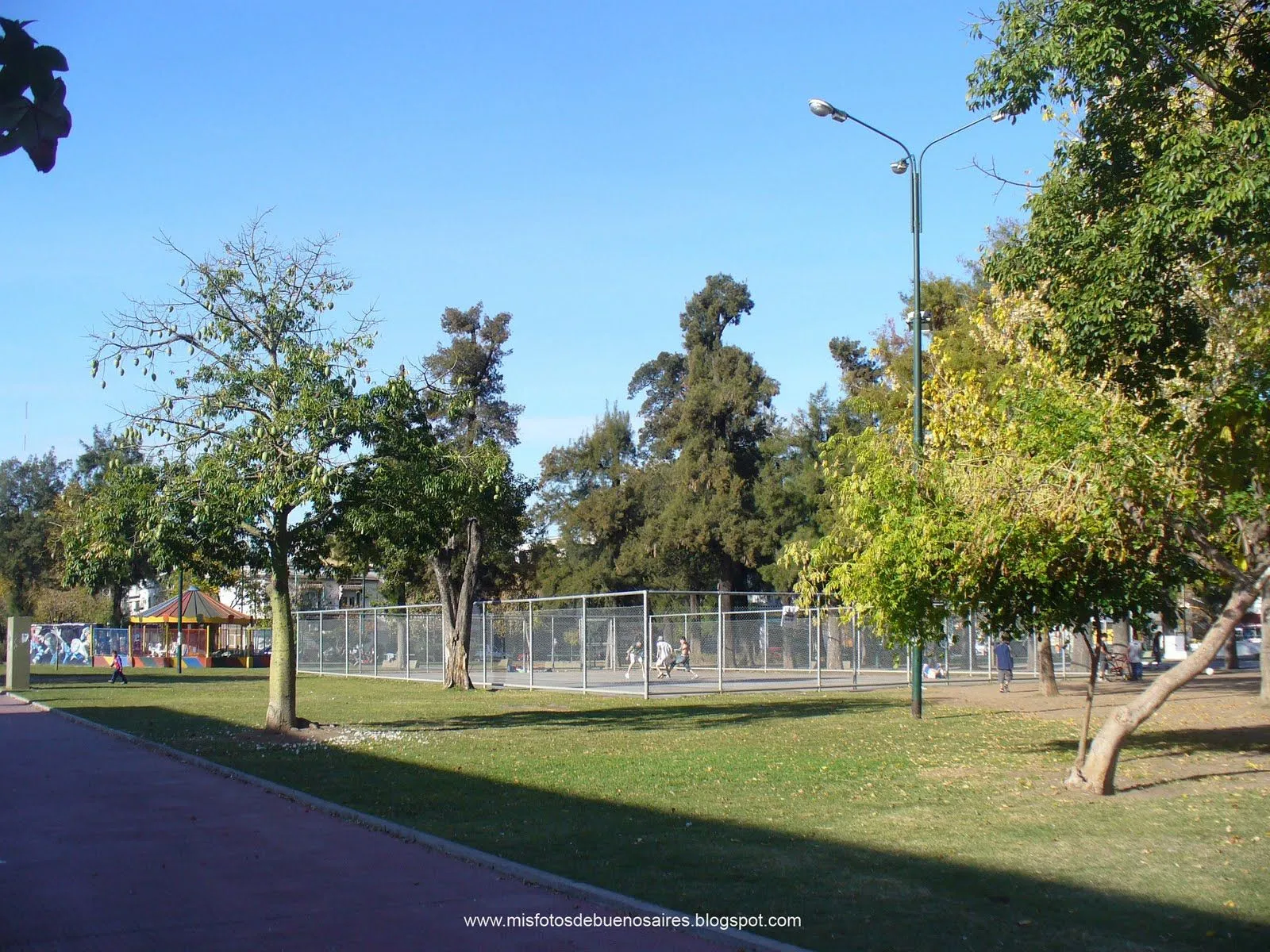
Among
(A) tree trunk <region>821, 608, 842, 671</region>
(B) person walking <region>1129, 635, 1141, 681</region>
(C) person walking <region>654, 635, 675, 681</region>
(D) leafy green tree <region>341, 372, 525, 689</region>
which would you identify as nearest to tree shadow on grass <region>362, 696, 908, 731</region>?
(D) leafy green tree <region>341, 372, 525, 689</region>

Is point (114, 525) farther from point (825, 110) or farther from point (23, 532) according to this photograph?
point (23, 532)

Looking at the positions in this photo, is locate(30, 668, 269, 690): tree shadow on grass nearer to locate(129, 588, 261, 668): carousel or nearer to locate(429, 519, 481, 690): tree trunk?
locate(129, 588, 261, 668): carousel

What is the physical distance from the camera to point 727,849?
9.38 metres

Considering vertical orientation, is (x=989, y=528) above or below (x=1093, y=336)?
below

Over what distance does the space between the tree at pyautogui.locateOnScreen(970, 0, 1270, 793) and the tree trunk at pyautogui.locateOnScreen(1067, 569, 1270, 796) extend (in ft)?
0.08

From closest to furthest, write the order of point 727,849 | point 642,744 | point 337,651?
point 727,849 < point 642,744 < point 337,651

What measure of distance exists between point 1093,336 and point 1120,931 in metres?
6.22

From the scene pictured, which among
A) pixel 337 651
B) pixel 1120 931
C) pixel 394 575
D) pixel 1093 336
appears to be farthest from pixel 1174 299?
pixel 337 651

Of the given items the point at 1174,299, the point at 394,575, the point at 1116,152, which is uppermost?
the point at 1116,152

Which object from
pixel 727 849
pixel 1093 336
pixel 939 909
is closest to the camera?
pixel 939 909

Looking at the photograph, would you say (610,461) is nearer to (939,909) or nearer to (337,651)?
(337,651)

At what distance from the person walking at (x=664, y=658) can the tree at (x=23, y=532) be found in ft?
171

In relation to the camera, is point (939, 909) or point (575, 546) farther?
point (575, 546)

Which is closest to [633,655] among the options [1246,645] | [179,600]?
[179,600]
